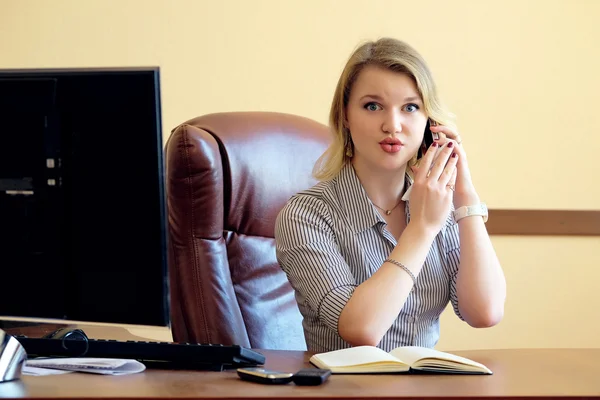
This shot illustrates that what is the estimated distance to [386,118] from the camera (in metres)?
1.57

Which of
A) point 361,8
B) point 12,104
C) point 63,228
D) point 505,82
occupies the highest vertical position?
point 361,8

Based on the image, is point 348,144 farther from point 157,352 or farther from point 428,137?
point 157,352

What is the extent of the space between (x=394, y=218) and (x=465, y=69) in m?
1.22

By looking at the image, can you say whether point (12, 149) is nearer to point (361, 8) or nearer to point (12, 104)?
point (12, 104)

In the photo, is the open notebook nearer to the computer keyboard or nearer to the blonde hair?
the computer keyboard

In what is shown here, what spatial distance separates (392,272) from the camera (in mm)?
1417

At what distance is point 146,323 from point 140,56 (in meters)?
1.84

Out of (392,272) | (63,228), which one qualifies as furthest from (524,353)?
(63,228)

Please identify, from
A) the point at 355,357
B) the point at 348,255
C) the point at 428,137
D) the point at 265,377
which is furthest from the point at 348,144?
the point at 265,377

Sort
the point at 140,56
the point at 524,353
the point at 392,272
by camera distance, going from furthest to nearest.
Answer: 1. the point at 140,56
2. the point at 392,272
3. the point at 524,353

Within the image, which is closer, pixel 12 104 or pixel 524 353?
pixel 12 104

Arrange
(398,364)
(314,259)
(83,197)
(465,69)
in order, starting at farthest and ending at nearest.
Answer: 1. (465,69)
2. (314,259)
3. (398,364)
4. (83,197)

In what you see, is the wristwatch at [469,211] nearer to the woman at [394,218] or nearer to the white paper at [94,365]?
the woman at [394,218]

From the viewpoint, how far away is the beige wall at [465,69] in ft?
8.45
